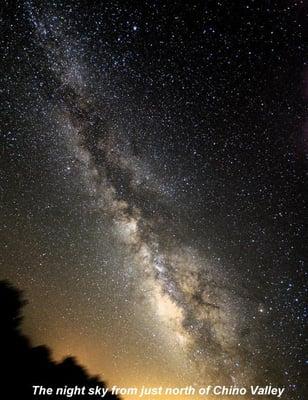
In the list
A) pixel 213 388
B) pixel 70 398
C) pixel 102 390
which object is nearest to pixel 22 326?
pixel 70 398

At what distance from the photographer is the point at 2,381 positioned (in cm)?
832

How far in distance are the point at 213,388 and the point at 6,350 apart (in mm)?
9670

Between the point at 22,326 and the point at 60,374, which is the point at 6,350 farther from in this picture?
the point at 60,374

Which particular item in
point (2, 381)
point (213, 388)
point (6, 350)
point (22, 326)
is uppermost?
point (213, 388)

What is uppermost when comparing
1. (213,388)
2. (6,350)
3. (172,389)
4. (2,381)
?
(213,388)

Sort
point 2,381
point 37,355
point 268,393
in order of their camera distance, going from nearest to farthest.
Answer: point 2,381 → point 37,355 → point 268,393

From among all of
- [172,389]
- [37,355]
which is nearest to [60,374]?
[37,355]

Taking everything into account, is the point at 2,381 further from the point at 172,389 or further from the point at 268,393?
the point at 268,393

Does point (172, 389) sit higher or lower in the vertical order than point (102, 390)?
higher

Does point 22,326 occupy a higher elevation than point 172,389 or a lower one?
lower

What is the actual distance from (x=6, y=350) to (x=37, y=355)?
174cm

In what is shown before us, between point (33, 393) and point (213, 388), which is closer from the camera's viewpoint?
point (33, 393)

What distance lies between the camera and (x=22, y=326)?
895 cm

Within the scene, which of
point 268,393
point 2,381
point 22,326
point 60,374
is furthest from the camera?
point 268,393
